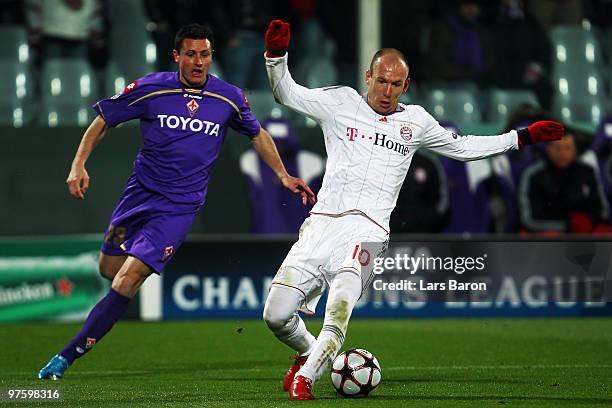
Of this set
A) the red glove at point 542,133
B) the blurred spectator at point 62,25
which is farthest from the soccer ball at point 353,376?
the blurred spectator at point 62,25

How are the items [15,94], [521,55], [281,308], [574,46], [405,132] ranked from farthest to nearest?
1. [574,46]
2. [521,55]
3. [15,94]
4. [405,132]
5. [281,308]

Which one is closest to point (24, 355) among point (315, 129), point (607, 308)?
point (315, 129)

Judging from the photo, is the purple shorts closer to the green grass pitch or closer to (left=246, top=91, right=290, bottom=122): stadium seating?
the green grass pitch

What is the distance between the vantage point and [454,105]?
1397 cm

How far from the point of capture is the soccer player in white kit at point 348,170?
21.5 ft

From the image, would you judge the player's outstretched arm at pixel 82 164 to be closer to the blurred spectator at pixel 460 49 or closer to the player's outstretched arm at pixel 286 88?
the player's outstretched arm at pixel 286 88

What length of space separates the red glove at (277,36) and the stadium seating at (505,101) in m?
7.70

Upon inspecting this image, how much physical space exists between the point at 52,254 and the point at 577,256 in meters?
5.33

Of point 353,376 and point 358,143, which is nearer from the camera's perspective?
point 353,376

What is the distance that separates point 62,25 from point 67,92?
2.74 feet

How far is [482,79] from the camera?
46.9 ft

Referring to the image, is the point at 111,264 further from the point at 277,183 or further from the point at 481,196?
the point at 481,196

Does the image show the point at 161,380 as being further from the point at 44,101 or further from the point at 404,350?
the point at 44,101

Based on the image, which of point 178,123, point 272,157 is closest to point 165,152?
point 178,123
